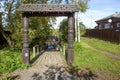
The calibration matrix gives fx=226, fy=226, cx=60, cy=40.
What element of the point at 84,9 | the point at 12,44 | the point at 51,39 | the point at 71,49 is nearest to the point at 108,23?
the point at 84,9

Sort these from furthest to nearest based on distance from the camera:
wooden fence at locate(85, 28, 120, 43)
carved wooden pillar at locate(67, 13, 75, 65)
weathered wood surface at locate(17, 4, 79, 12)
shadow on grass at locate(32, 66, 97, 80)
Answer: wooden fence at locate(85, 28, 120, 43) < carved wooden pillar at locate(67, 13, 75, 65) < weathered wood surface at locate(17, 4, 79, 12) < shadow on grass at locate(32, 66, 97, 80)

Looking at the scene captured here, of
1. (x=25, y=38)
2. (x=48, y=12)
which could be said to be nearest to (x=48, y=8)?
(x=48, y=12)

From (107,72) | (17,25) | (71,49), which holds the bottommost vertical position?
(107,72)

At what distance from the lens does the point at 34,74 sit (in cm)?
1124

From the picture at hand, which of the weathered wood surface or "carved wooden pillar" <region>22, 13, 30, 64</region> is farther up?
the weathered wood surface

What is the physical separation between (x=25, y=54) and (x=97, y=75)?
17.9 feet

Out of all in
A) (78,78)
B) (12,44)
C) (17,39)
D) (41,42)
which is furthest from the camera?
(41,42)

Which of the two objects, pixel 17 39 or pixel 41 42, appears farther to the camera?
pixel 41 42

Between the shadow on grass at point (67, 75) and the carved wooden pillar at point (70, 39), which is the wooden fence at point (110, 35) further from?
the shadow on grass at point (67, 75)

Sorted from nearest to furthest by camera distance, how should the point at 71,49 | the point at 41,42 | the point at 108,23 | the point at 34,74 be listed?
the point at 34,74
the point at 71,49
the point at 41,42
the point at 108,23

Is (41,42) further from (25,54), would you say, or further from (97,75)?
(97,75)

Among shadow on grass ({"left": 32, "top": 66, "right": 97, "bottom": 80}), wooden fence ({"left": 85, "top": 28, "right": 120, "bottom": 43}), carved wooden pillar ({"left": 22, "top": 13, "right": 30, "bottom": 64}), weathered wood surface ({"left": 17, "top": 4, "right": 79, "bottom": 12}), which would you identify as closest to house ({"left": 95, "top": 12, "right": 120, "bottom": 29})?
wooden fence ({"left": 85, "top": 28, "right": 120, "bottom": 43})

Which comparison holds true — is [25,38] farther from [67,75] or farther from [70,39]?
[67,75]

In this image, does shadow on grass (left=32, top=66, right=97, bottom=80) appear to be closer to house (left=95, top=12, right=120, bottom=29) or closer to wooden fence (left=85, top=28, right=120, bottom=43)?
wooden fence (left=85, top=28, right=120, bottom=43)
